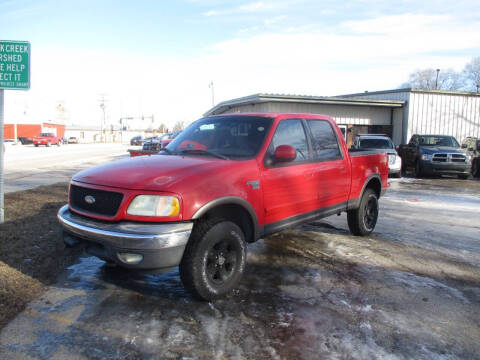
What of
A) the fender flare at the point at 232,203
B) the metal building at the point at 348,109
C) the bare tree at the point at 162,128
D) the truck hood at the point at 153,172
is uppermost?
the bare tree at the point at 162,128

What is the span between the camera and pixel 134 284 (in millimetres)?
4195

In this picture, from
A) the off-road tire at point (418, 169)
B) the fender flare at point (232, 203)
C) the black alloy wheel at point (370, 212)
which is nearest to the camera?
the fender flare at point (232, 203)

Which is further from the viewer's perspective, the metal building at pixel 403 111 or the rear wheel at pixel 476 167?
the metal building at pixel 403 111

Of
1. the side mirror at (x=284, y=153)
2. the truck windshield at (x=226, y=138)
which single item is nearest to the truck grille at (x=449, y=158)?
the truck windshield at (x=226, y=138)

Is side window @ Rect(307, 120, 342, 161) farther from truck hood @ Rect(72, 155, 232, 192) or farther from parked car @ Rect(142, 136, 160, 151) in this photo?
parked car @ Rect(142, 136, 160, 151)

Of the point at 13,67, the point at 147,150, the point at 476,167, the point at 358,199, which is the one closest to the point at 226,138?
the point at 358,199

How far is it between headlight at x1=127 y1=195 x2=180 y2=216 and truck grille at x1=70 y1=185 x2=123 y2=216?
0.19m

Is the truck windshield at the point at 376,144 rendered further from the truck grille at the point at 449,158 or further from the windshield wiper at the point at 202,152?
the windshield wiper at the point at 202,152

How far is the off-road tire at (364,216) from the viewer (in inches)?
241

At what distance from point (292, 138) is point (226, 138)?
0.82 metres

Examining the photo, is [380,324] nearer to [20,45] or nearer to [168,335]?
[168,335]

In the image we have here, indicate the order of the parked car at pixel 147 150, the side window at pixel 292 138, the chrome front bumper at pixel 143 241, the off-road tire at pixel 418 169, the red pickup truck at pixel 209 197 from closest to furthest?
the chrome front bumper at pixel 143 241 → the red pickup truck at pixel 209 197 → the side window at pixel 292 138 → the parked car at pixel 147 150 → the off-road tire at pixel 418 169

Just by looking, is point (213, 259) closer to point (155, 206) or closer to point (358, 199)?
point (155, 206)

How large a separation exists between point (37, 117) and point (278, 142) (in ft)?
282
